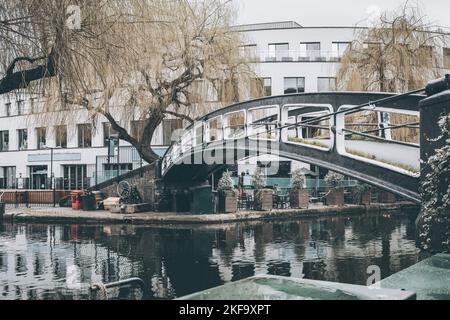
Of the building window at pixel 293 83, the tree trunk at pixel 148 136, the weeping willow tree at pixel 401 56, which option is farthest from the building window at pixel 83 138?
the weeping willow tree at pixel 401 56

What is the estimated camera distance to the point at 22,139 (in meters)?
37.7

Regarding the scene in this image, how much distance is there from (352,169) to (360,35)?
15.4m

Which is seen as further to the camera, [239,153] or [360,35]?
[360,35]

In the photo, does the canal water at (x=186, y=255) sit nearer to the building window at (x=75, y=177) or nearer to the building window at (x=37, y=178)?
the building window at (x=75, y=177)

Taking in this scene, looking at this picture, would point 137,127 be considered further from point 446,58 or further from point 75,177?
point 446,58

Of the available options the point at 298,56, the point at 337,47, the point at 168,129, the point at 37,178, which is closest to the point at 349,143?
the point at 168,129

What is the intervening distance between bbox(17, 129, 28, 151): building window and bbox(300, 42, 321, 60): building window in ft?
65.8

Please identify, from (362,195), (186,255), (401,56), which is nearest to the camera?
(186,255)

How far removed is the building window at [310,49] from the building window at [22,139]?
2004cm

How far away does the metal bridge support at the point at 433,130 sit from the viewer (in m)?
6.03

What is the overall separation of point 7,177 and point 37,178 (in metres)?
3.28
